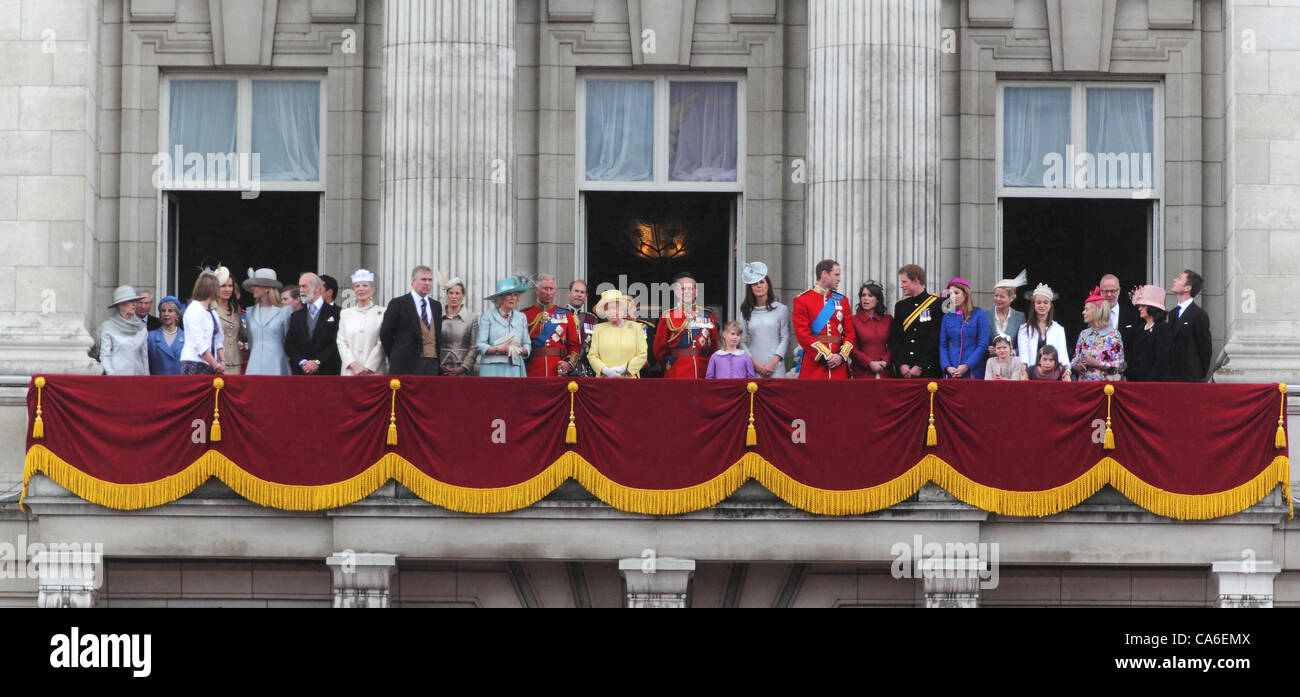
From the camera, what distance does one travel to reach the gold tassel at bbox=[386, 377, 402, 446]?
2703 cm

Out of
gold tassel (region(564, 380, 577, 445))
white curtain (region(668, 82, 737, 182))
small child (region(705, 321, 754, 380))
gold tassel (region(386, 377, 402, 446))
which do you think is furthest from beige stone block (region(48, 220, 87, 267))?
small child (region(705, 321, 754, 380))

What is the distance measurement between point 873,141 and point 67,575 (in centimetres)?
1157

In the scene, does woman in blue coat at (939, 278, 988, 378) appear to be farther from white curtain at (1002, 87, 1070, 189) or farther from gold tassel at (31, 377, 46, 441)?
gold tassel at (31, 377, 46, 441)

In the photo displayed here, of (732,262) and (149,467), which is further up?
(732,262)

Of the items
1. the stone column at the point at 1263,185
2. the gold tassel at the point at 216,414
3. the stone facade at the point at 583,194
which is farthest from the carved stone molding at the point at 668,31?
the gold tassel at the point at 216,414

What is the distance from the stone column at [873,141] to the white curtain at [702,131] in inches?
86.2

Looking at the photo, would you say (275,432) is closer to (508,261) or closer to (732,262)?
(508,261)

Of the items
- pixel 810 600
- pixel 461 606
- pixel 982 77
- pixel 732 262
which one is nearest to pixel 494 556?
pixel 461 606

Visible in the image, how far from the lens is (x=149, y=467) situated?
A: 89.1 ft

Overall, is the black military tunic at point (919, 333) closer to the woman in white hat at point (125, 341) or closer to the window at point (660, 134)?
the window at point (660, 134)

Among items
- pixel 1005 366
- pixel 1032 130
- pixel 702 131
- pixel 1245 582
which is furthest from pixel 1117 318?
pixel 702 131

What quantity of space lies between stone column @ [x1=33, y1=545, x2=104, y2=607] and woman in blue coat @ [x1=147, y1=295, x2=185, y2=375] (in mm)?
2806

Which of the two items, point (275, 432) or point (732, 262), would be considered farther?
point (732, 262)

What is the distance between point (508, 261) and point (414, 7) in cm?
355
